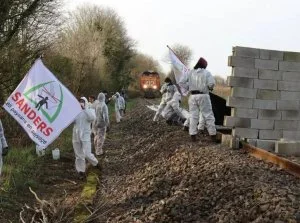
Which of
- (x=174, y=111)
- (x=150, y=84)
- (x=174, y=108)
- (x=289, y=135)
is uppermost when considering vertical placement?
(x=150, y=84)

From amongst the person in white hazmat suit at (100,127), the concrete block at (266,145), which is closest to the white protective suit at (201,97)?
the concrete block at (266,145)

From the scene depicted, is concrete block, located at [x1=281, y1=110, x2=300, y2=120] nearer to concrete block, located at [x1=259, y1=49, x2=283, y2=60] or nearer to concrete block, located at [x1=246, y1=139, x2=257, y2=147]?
concrete block, located at [x1=246, y1=139, x2=257, y2=147]

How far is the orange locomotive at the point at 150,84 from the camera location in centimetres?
6494

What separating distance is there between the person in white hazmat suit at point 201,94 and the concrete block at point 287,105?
1.55m

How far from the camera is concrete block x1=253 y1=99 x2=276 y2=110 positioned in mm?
11078

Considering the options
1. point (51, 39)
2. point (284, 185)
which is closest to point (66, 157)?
point (284, 185)

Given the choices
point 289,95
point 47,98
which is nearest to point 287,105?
point 289,95

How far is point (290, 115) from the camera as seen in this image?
11383mm

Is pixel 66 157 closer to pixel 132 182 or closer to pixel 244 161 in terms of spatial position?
pixel 132 182

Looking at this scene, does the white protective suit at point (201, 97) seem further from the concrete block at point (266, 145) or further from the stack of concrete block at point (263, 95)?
the concrete block at point (266, 145)

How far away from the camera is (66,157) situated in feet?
47.2

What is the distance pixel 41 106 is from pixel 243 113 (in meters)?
4.30

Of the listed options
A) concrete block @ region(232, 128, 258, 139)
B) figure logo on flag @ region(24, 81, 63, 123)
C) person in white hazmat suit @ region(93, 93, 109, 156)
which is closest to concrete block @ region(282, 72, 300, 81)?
concrete block @ region(232, 128, 258, 139)

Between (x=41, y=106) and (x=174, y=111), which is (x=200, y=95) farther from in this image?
(x=174, y=111)
